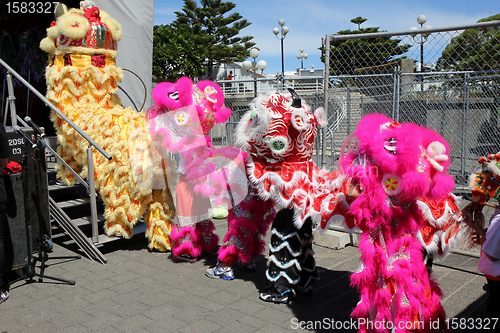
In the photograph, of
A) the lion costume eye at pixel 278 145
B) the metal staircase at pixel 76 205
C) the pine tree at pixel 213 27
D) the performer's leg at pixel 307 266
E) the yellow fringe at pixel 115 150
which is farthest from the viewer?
the pine tree at pixel 213 27

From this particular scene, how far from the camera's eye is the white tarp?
24.5ft

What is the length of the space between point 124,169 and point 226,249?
1519 mm

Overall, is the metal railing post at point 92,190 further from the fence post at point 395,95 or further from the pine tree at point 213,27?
the pine tree at point 213,27

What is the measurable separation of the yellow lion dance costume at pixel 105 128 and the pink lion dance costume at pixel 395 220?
2.60m

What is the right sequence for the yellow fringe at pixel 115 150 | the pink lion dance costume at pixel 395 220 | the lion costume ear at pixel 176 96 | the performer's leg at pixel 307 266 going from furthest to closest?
the yellow fringe at pixel 115 150 → the lion costume ear at pixel 176 96 → the performer's leg at pixel 307 266 → the pink lion dance costume at pixel 395 220

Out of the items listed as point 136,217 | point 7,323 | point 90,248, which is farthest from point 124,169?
point 7,323

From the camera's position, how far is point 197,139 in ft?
14.2

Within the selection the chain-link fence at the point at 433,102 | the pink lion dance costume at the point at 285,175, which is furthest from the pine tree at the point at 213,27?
the pink lion dance costume at the point at 285,175

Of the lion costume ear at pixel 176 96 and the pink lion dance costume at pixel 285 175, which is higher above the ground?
the lion costume ear at pixel 176 96

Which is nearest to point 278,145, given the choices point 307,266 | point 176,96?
point 307,266

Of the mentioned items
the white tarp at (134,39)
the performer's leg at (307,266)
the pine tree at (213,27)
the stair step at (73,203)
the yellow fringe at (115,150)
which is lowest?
the performer's leg at (307,266)

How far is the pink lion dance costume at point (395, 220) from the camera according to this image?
2.57 m

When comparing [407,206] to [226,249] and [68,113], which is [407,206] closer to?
[226,249]

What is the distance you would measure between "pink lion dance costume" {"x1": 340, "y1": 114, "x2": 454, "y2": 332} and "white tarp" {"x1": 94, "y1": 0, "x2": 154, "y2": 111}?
6015mm
